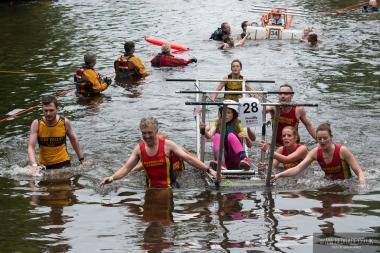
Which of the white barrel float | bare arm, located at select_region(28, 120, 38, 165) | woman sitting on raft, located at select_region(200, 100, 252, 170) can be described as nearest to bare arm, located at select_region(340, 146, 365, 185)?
woman sitting on raft, located at select_region(200, 100, 252, 170)

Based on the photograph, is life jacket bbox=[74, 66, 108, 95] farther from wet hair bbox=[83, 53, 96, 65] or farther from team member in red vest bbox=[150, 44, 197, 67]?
team member in red vest bbox=[150, 44, 197, 67]

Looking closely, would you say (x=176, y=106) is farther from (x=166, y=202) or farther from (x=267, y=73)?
(x=166, y=202)

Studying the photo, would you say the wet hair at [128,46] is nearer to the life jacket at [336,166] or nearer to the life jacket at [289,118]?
the life jacket at [289,118]

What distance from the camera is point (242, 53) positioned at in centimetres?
2983

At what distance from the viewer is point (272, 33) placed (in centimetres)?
3206

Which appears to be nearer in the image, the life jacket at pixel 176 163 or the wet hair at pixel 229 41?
the life jacket at pixel 176 163

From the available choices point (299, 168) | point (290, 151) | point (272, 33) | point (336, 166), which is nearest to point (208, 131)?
point (290, 151)

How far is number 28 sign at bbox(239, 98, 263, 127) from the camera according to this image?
11.9 metres

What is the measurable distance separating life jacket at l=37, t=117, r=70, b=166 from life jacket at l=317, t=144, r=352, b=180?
4.85 m

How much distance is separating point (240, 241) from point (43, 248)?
274cm

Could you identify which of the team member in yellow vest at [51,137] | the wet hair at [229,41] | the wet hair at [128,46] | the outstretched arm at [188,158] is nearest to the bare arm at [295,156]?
the outstretched arm at [188,158]

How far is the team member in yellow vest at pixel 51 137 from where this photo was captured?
551 inches

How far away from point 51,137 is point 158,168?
2.63m

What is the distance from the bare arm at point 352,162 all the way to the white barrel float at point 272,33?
19.1 meters
